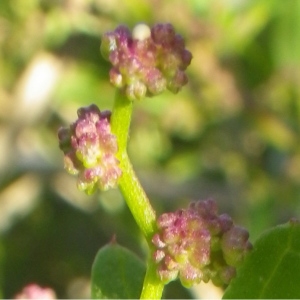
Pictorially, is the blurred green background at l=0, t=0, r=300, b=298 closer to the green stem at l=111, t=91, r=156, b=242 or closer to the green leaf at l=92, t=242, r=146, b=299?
the green leaf at l=92, t=242, r=146, b=299

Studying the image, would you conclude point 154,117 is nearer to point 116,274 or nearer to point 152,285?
point 116,274

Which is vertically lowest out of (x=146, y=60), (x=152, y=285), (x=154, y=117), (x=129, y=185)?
(x=152, y=285)

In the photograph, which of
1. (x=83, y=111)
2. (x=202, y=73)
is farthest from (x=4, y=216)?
(x=83, y=111)

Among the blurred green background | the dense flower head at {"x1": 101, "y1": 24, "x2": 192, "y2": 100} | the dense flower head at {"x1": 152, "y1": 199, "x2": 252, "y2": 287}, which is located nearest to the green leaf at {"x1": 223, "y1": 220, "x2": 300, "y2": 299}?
the dense flower head at {"x1": 152, "y1": 199, "x2": 252, "y2": 287}

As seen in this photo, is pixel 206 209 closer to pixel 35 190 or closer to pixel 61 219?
pixel 35 190

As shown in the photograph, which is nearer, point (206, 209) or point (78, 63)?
point (206, 209)

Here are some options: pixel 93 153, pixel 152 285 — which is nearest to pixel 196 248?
pixel 152 285
